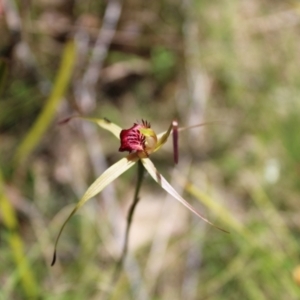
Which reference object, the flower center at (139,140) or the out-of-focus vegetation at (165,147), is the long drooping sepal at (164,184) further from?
the out-of-focus vegetation at (165,147)

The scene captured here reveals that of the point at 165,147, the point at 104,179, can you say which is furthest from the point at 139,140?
the point at 165,147

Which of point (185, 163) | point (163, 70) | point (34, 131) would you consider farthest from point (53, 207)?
point (163, 70)

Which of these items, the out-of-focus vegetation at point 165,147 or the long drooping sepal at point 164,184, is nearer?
the long drooping sepal at point 164,184

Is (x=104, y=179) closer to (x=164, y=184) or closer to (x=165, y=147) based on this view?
(x=164, y=184)

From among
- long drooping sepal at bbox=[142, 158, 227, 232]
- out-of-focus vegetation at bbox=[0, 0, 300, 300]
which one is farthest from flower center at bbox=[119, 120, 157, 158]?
out-of-focus vegetation at bbox=[0, 0, 300, 300]

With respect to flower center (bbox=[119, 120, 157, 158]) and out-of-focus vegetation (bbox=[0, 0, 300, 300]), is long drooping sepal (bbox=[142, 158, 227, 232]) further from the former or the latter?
out-of-focus vegetation (bbox=[0, 0, 300, 300])

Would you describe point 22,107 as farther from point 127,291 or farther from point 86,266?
point 127,291

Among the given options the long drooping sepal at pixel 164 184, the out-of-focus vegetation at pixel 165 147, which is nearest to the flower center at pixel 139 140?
the long drooping sepal at pixel 164 184
